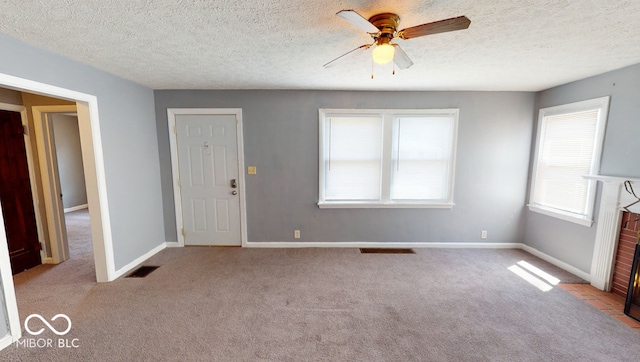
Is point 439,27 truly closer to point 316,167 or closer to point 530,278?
point 316,167

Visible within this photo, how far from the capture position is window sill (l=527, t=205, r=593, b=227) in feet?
9.16

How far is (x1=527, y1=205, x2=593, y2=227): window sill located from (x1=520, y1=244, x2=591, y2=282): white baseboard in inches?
22.0

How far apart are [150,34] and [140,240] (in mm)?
2631

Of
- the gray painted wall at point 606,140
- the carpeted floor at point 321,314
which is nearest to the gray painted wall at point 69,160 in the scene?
the carpeted floor at point 321,314

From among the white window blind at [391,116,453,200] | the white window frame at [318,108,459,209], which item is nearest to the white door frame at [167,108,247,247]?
the white window frame at [318,108,459,209]

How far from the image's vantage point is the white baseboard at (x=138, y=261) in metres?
2.87

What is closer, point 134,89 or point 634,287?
point 634,287

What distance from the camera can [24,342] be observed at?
1.86 meters

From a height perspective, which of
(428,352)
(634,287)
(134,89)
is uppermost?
(134,89)

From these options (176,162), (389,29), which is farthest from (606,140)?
(176,162)

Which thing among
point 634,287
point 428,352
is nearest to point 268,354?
point 428,352

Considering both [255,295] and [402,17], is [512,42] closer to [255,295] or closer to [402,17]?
[402,17]

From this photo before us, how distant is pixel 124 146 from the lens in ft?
9.75

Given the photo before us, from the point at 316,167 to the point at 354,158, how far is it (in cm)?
59
